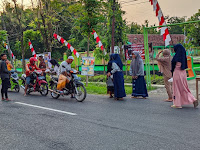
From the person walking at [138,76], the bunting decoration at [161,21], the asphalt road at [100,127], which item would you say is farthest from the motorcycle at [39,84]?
the bunting decoration at [161,21]

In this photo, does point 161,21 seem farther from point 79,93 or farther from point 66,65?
point 79,93

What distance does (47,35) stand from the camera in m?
23.7

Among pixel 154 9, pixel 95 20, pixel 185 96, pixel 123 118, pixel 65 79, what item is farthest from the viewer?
pixel 95 20

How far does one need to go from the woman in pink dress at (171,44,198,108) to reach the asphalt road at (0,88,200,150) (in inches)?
11.8

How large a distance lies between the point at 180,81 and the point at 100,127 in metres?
3.41

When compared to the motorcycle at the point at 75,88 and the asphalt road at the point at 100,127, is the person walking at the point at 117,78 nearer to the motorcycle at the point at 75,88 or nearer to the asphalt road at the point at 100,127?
the motorcycle at the point at 75,88

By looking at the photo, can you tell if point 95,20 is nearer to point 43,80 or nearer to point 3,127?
point 43,80

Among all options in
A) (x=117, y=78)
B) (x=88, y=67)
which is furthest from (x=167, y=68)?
(x=88, y=67)

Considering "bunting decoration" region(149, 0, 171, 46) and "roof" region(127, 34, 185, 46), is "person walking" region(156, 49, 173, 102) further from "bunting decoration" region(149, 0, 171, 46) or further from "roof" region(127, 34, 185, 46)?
"roof" region(127, 34, 185, 46)

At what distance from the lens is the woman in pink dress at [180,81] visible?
8.14 meters

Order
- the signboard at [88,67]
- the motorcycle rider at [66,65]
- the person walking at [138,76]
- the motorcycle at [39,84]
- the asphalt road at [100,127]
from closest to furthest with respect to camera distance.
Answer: the asphalt road at [100,127] → the motorcycle rider at [66,65] → the person walking at [138,76] → the motorcycle at [39,84] → the signboard at [88,67]

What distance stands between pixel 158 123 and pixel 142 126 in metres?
0.49

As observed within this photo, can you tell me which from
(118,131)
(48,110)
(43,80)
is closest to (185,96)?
(118,131)

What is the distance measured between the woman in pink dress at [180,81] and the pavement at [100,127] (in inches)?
10.8
